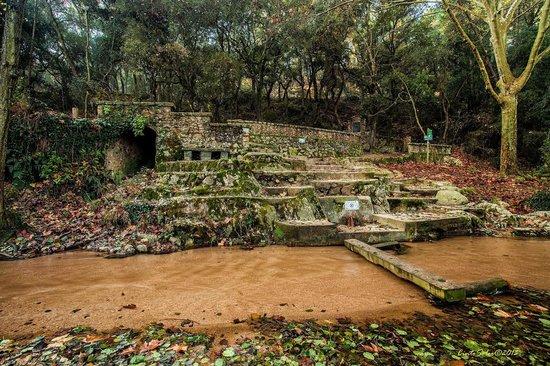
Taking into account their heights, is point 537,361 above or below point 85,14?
below

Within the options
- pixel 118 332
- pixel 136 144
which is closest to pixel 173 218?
pixel 118 332

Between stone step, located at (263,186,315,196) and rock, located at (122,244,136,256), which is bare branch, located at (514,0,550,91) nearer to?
stone step, located at (263,186,315,196)

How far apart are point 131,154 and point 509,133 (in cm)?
1262

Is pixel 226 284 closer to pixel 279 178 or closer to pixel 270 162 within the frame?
pixel 279 178

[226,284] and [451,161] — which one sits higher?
[451,161]

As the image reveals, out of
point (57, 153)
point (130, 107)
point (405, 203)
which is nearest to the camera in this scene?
point (405, 203)

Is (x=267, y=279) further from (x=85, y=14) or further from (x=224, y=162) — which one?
(x=85, y=14)

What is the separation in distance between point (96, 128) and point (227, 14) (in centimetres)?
835

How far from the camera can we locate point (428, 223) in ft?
16.8

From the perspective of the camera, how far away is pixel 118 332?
2154 millimetres

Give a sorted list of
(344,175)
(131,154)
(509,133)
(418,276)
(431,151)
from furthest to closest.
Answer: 1. (431,151)
2. (131,154)
3. (509,133)
4. (344,175)
5. (418,276)

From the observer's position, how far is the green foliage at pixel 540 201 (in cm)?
650

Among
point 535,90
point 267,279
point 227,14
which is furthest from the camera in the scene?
point 227,14

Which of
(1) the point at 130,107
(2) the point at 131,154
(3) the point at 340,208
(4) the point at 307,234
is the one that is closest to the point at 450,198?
(3) the point at 340,208
